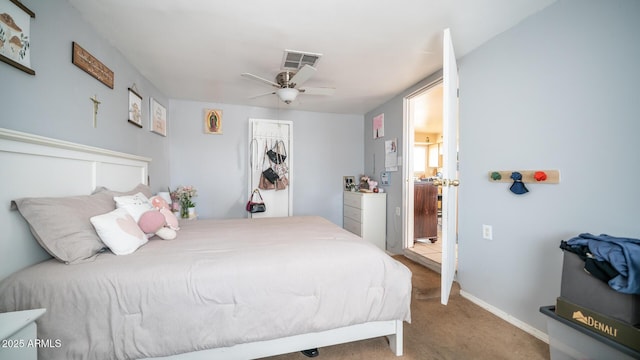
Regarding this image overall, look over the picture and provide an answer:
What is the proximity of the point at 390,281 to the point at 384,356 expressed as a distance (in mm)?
486

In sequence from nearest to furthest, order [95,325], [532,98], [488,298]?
[95,325] < [532,98] < [488,298]

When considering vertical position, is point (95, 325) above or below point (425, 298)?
above

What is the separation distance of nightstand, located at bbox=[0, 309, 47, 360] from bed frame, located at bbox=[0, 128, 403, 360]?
520 mm

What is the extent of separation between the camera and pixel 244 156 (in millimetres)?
3871

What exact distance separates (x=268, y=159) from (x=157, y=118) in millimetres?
1566

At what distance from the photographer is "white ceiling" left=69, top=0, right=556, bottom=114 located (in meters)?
1.65

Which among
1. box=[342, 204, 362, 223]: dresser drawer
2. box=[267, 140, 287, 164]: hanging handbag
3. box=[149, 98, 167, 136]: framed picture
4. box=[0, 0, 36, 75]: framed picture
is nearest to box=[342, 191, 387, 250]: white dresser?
box=[342, 204, 362, 223]: dresser drawer

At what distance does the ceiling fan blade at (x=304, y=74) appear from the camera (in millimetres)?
2032

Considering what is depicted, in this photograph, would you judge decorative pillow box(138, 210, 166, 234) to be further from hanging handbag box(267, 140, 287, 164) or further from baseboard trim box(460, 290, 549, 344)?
baseboard trim box(460, 290, 549, 344)

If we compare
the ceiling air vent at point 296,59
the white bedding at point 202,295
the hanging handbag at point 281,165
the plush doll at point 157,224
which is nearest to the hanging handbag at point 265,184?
the hanging handbag at point 281,165

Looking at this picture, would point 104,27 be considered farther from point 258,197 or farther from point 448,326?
point 448,326

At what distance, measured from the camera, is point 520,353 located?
59.5 inches

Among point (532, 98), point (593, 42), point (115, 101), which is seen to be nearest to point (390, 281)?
point (532, 98)

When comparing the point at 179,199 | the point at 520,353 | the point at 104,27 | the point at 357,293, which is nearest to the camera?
the point at 357,293
